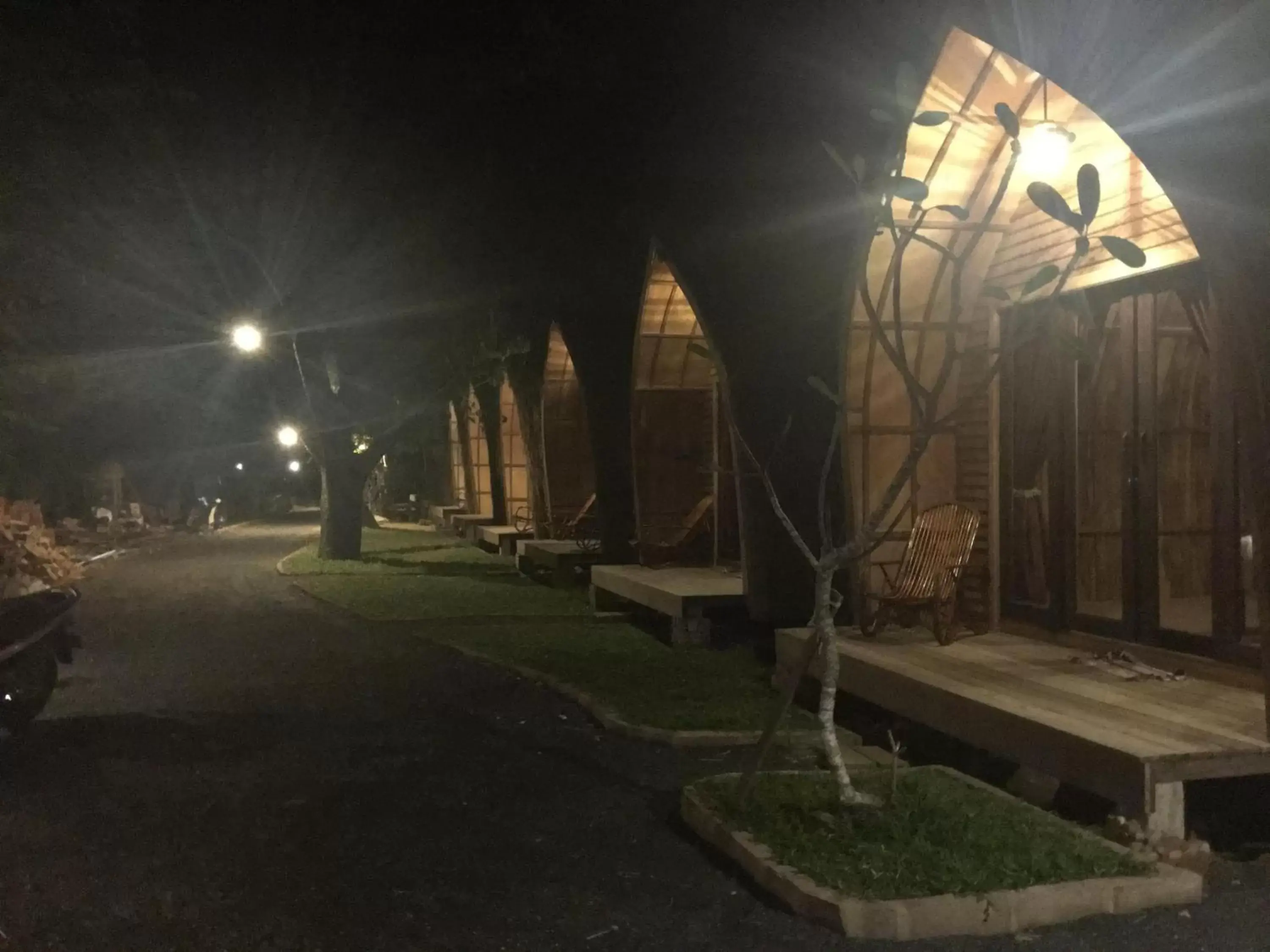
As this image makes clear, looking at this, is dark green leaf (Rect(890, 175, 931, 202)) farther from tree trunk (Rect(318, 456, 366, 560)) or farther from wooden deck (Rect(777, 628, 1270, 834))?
tree trunk (Rect(318, 456, 366, 560))

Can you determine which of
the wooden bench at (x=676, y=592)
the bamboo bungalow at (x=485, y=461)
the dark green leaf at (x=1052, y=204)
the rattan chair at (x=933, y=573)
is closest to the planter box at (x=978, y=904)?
the dark green leaf at (x=1052, y=204)

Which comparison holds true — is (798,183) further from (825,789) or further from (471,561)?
(471,561)

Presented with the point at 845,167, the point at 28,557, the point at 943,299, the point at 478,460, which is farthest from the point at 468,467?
the point at 845,167

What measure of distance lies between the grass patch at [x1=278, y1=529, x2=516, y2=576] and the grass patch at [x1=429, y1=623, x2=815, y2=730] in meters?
6.29

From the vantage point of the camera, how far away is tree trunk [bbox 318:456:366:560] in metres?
18.6

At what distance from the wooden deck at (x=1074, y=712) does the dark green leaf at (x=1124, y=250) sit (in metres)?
1.98

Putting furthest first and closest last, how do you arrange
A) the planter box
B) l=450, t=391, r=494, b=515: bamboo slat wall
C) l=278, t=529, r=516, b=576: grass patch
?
l=450, t=391, r=494, b=515: bamboo slat wall, l=278, t=529, r=516, b=576: grass patch, the planter box

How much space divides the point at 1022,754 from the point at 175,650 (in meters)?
7.95

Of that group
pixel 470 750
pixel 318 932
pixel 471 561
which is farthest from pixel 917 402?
pixel 471 561

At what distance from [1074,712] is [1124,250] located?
232 centimetres

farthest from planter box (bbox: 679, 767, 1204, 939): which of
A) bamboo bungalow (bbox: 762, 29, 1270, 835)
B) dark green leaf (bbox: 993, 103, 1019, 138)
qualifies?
dark green leaf (bbox: 993, 103, 1019, 138)

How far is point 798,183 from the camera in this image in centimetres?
891

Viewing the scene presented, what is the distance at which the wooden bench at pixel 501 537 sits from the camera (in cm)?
1970

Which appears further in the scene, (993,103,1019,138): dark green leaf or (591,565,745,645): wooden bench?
(591,565,745,645): wooden bench
